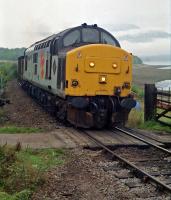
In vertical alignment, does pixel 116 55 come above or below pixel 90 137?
above

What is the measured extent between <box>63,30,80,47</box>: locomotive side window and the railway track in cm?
402

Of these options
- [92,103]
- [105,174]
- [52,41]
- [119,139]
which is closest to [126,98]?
[92,103]

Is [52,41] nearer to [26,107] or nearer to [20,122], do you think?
[20,122]

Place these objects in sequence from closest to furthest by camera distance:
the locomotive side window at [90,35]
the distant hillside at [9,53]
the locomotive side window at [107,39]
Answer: the locomotive side window at [90,35] → the locomotive side window at [107,39] → the distant hillside at [9,53]

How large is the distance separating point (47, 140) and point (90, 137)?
1.32 meters

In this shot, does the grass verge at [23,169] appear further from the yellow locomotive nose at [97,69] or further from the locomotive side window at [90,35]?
the locomotive side window at [90,35]

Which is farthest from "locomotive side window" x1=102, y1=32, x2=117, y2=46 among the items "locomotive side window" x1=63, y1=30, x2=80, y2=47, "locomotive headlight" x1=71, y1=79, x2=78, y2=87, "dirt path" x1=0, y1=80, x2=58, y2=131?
"dirt path" x1=0, y1=80, x2=58, y2=131

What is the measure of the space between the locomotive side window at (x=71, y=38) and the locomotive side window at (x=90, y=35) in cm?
21

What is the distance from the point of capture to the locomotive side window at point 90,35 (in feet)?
51.1

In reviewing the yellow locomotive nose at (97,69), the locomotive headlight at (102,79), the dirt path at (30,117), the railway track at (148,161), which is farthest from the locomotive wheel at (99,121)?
the railway track at (148,161)

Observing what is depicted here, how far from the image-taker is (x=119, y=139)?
12.6 m

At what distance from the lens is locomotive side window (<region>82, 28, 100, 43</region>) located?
1556 cm

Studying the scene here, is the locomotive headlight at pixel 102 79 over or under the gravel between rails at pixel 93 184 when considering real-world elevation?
over

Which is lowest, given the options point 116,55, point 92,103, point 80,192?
point 80,192
